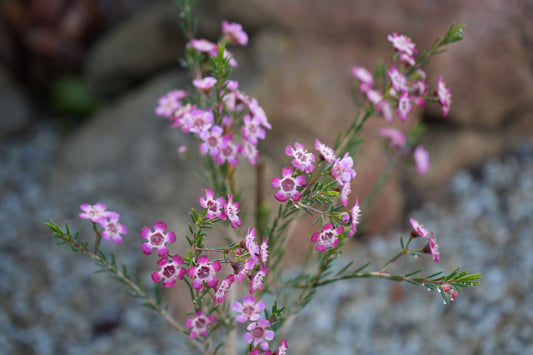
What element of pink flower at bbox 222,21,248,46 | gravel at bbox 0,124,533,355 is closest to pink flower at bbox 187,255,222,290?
pink flower at bbox 222,21,248,46

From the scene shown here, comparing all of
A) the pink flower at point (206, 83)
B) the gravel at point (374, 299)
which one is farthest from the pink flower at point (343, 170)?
the gravel at point (374, 299)

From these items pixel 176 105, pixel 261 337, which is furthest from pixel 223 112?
Result: pixel 261 337

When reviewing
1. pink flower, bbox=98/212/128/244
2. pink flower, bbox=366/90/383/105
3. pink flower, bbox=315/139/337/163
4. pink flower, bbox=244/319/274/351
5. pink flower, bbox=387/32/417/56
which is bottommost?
pink flower, bbox=244/319/274/351

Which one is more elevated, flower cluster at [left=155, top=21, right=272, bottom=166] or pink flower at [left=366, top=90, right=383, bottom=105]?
pink flower at [left=366, top=90, right=383, bottom=105]

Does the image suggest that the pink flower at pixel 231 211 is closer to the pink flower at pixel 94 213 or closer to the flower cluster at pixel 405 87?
the pink flower at pixel 94 213

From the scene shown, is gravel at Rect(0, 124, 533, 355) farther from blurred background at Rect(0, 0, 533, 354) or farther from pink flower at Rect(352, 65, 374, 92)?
pink flower at Rect(352, 65, 374, 92)

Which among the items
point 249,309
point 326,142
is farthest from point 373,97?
point 326,142
